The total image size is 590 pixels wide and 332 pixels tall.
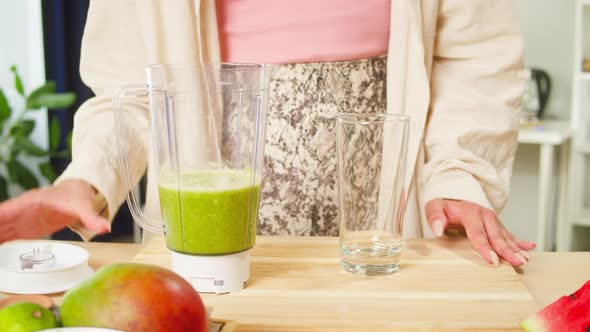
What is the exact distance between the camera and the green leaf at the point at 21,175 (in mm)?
3496

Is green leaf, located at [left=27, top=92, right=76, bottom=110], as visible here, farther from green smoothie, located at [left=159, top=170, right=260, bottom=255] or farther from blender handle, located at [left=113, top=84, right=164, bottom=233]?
green smoothie, located at [left=159, top=170, right=260, bottom=255]

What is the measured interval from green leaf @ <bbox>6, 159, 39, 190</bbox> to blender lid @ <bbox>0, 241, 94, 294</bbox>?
2626 millimetres

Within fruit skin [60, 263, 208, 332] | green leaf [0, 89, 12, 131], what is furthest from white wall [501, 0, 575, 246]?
fruit skin [60, 263, 208, 332]

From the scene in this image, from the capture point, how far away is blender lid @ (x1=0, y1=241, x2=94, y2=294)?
36.6 inches

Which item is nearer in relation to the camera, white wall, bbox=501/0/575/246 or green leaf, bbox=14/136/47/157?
green leaf, bbox=14/136/47/157

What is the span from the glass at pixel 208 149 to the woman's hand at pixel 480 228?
0.36 meters

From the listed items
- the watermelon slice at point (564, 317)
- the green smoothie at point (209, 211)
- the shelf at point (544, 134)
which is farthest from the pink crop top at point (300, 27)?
the shelf at point (544, 134)

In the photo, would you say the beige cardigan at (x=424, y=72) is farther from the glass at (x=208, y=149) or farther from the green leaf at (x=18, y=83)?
the green leaf at (x=18, y=83)

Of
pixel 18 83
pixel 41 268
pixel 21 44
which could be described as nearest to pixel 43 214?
pixel 41 268

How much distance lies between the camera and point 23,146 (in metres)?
3.47

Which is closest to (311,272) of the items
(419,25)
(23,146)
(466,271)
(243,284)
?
(243,284)

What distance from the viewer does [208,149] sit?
916 mm

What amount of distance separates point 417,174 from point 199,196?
2.04 feet

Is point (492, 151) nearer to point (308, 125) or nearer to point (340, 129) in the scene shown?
point (308, 125)
